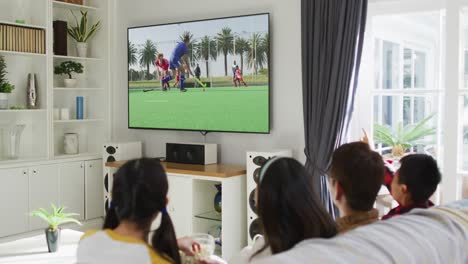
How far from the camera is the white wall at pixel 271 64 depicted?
4.93 metres

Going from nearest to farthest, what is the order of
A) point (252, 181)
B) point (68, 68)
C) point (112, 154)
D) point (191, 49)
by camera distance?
1. point (252, 181)
2. point (191, 49)
3. point (112, 154)
4. point (68, 68)

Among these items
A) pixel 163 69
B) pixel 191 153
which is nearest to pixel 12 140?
pixel 163 69

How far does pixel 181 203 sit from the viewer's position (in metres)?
5.00

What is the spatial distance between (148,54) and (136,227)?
4.16 meters

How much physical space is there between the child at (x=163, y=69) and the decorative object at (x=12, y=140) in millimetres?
1399

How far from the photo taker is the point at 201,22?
17.7 ft

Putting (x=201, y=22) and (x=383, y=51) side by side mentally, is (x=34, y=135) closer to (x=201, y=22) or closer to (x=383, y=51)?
(x=201, y=22)

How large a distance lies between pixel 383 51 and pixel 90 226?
336cm

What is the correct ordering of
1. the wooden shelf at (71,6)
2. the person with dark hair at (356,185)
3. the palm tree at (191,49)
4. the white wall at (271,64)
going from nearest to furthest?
the person with dark hair at (356,185)
the white wall at (271,64)
the palm tree at (191,49)
the wooden shelf at (71,6)

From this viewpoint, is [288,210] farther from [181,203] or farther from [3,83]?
[3,83]

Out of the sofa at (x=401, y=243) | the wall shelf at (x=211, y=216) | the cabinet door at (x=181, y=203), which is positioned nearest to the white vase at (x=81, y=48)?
the cabinet door at (x=181, y=203)

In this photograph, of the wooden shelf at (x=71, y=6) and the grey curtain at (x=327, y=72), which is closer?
the grey curtain at (x=327, y=72)

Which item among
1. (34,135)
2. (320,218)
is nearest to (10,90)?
(34,135)

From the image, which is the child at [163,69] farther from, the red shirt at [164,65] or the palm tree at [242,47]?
the palm tree at [242,47]
